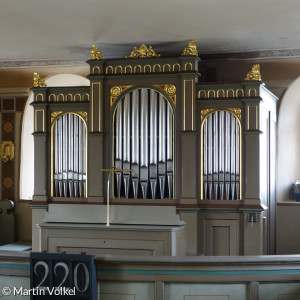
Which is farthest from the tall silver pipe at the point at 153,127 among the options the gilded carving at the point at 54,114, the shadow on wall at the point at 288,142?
the shadow on wall at the point at 288,142

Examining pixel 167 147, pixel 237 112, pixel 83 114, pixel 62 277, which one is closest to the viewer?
pixel 62 277

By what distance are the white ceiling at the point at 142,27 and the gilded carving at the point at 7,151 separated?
1.48m

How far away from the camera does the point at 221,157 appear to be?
275 inches

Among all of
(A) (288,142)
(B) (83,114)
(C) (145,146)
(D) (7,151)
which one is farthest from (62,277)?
(D) (7,151)

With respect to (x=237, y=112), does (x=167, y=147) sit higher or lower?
lower

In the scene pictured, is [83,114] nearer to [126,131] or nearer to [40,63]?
[126,131]

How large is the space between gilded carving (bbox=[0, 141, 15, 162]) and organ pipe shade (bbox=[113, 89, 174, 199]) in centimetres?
271

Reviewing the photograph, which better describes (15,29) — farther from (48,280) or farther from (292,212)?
(292,212)

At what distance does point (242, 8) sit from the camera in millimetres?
5867

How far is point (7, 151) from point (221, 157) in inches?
154

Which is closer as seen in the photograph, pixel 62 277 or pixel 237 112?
pixel 62 277

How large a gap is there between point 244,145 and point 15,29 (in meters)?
3.12

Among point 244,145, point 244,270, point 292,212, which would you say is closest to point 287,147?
point 292,212

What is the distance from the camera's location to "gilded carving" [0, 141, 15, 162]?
9188 millimetres
